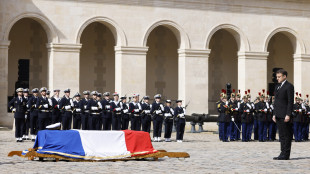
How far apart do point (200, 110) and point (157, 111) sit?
343 inches

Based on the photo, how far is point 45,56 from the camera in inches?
1237

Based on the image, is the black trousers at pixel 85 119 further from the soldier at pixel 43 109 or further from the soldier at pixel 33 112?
the soldier at pixel 33 112

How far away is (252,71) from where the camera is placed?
3158 cm

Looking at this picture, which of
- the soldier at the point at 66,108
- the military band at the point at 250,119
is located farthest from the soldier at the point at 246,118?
the soldier at the point at 66,108

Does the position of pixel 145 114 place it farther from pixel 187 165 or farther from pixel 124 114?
pixel 187 165

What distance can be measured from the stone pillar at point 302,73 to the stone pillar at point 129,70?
27.1 feet

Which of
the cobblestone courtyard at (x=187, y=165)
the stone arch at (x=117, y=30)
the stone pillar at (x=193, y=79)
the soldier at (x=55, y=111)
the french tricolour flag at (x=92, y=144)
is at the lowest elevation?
the cobblestone courtyard at (x=187, y=165)

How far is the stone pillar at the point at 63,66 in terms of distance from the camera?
27.5m

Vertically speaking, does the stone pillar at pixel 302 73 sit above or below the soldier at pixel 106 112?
above

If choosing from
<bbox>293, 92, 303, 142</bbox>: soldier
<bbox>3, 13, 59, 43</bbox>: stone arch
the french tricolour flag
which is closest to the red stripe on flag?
the french tricolour flag

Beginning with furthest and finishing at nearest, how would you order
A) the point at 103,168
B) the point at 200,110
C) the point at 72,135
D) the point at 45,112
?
the point at 200,110 → the point at 45,112 → the point at 72,135 → the point at 103,168

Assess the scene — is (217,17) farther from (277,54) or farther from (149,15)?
(277,54)

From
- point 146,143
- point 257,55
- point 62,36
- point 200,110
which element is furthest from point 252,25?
point 146,143

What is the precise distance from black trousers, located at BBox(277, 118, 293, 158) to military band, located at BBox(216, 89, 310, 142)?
8.07m
